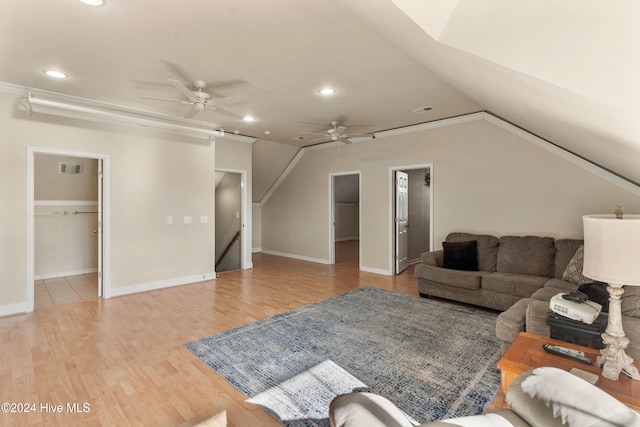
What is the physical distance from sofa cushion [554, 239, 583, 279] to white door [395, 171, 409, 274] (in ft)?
8.35

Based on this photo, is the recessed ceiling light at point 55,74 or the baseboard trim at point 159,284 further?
the baseboard trim at point 159,284

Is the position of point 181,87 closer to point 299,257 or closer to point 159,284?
point 159,284

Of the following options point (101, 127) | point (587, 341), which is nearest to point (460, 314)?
point (587, 341)

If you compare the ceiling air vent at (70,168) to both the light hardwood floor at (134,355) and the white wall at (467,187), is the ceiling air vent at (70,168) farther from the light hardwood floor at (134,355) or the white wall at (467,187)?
the white wall at (467,187)

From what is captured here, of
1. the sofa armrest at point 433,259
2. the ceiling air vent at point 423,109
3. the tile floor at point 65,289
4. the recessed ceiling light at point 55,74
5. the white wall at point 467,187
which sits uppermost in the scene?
the ceiling air vent at point 423,109

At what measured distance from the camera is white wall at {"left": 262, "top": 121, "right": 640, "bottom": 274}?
409 cm

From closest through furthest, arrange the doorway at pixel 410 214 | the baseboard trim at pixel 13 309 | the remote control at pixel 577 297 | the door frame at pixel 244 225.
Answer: the remote control at pixel 577 297
the baseboard trim at pixel 13 309
the doorway at pixel 410 214
the door frame at pixel 244 225

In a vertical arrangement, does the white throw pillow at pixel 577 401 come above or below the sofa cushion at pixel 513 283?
above

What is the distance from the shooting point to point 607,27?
1.02 metres

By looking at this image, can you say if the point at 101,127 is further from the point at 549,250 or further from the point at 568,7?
the point at 549,250

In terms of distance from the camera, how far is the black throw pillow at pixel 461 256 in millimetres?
4375

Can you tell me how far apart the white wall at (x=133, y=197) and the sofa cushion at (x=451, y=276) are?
384 centimetres

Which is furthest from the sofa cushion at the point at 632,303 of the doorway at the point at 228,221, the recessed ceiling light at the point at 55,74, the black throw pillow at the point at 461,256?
the doorway at the point at 228,221

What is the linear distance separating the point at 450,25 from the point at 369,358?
8.38ft
